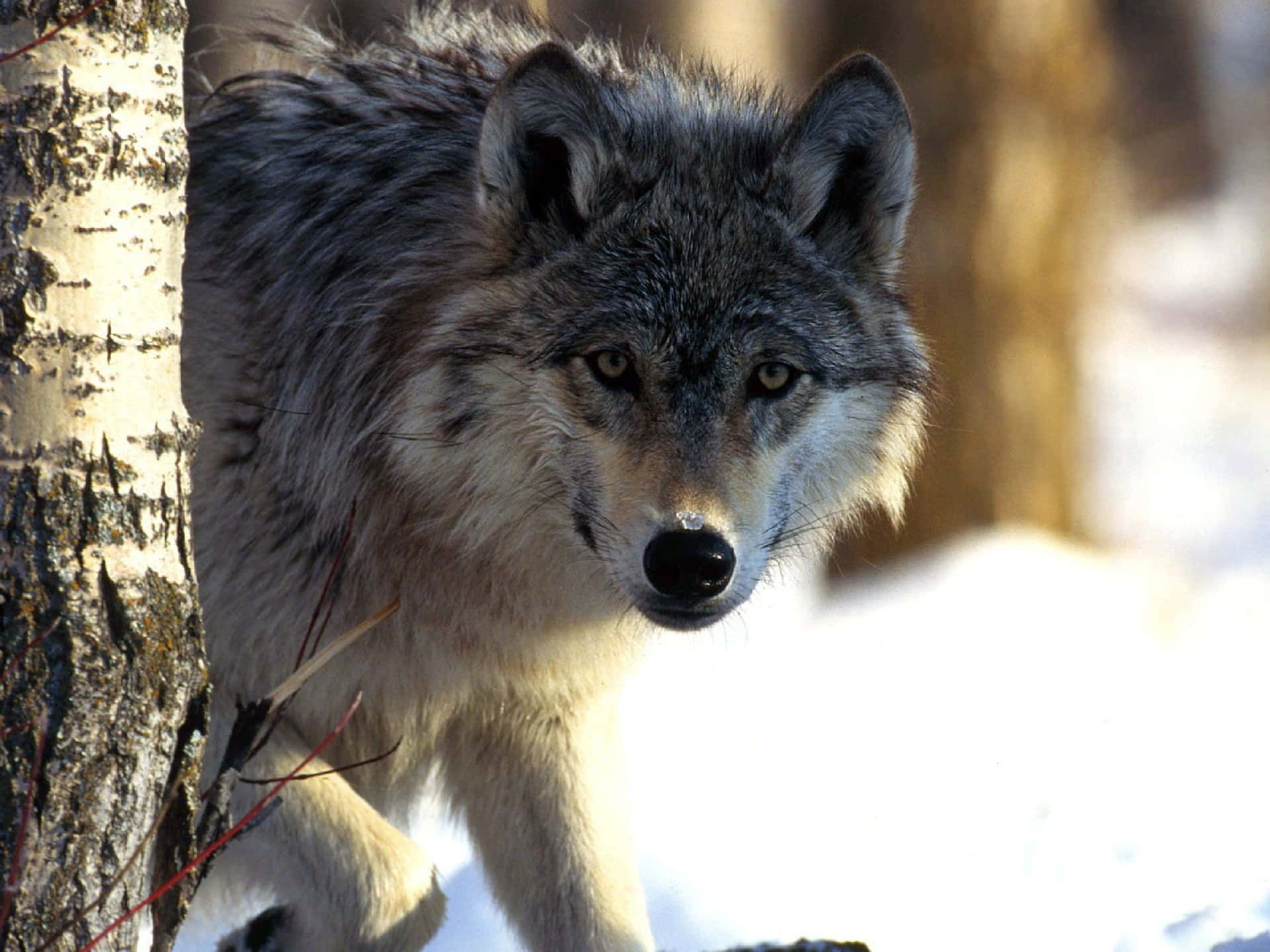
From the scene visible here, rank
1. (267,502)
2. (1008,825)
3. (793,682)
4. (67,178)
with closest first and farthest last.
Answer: (67,178), (267,502), (1008,825), (793,682)

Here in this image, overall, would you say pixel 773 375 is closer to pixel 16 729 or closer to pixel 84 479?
pixel 84 479

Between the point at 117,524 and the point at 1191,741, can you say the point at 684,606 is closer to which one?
the point at 117,524

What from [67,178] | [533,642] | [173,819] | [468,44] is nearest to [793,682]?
[533,642]

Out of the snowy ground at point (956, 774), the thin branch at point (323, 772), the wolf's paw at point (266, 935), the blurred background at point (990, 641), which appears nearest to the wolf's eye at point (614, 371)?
the thin branch at point (323, 772)

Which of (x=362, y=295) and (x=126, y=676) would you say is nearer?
(x=126, y=676)

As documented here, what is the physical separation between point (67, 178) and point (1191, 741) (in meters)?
4.60

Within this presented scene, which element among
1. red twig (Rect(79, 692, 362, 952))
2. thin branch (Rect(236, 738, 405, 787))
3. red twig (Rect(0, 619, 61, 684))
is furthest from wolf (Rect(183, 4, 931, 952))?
red twig (Rect(0, 619, 61, 684))

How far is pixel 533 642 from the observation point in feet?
11.1

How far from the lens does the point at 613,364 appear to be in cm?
296

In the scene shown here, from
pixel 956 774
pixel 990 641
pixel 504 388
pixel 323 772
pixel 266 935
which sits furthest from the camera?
pixel 990 641

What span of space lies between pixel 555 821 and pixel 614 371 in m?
1.37

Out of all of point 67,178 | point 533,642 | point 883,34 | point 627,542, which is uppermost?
point 883,34

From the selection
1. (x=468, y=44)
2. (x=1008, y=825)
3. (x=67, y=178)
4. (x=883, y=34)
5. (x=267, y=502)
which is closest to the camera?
(x=67, y=178)

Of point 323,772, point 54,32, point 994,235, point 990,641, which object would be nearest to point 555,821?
point 323,772
